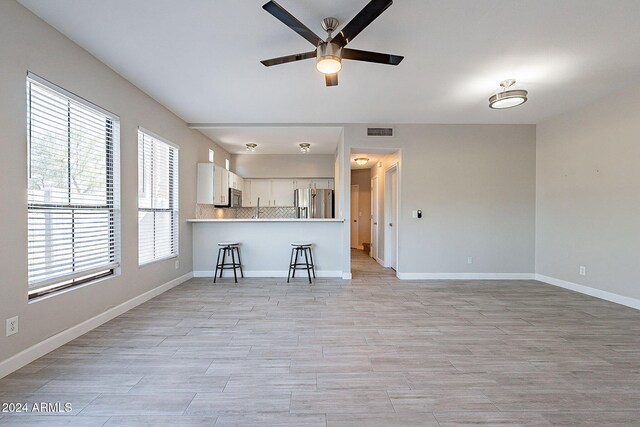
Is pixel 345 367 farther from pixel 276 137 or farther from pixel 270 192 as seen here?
pixel 270 192

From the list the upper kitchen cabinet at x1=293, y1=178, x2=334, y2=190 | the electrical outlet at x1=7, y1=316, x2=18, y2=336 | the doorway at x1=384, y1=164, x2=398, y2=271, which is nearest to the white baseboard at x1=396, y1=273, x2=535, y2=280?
the doorway at x1=384, y1=164, x2=398, y2=271

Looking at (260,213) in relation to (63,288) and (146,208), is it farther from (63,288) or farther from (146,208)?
(63,288)

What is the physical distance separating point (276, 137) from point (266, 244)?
2088 millimetres

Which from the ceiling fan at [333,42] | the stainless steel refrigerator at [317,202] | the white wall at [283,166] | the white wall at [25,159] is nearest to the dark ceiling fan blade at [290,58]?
the ceiling fan at [333,42]

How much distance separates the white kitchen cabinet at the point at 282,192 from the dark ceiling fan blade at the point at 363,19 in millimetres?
5261

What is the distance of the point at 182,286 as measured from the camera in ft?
14.6

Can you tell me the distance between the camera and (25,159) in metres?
2.17

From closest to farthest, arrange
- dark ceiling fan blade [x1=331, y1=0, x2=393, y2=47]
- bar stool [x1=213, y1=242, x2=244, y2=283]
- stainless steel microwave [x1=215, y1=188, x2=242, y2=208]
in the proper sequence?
1. dark ceiling fan blade [x1=331, y1=0, x2=393, y2=47]
2. bar stool [x1=213, y1=242, x2=244, y2=283]
3. stainless steel microwave [x1=215, y1=188, x2=242, y2=208]

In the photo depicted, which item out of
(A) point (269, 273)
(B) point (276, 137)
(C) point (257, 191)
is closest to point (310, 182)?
(C) point (257, 191)

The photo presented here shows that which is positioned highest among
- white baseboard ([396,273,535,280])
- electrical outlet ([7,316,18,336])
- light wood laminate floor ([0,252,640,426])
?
electrical outlet ([7,316,18,336])

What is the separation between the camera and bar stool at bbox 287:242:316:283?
4805 millimetres

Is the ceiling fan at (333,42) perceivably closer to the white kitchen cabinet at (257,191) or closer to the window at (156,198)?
the window at (156,198)

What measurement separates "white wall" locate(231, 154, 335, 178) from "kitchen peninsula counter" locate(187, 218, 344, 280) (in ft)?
8.05

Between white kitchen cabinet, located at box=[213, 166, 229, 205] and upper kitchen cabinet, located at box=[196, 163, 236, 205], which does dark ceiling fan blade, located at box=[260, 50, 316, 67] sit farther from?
white kitchen cabinet, located at box=[213, 166, 229, 205]
